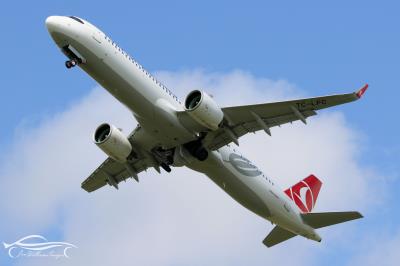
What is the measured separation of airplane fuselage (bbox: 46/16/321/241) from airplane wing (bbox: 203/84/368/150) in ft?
4.49

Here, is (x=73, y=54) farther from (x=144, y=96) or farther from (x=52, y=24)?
(x=144, y=96)

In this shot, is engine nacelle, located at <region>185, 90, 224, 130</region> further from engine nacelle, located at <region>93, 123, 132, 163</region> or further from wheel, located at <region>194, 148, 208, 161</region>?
engine nacelle, located at <region>93, 123, 132, 163</region>

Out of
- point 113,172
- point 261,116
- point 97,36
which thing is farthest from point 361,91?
point 113,172

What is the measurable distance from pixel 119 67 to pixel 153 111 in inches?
108

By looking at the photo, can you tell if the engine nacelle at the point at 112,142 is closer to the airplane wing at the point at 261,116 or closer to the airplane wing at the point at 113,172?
the airplane wing at the point at 113,172

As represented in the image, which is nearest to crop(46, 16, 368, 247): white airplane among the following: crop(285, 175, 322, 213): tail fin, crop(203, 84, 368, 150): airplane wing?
crop(203, 84, 368, 150): airplane wing

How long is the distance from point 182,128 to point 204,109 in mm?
2373

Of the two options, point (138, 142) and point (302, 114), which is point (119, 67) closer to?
point (138, 142)

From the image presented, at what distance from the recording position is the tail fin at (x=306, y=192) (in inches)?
1954

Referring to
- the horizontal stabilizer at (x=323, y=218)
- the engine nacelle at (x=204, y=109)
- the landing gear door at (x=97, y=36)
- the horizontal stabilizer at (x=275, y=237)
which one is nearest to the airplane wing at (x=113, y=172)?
the engine nacelle at (x=204, y=109)

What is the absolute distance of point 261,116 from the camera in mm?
40594

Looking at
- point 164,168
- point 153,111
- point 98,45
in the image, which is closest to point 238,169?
point 164,168

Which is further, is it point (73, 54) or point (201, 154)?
point (201, 154)

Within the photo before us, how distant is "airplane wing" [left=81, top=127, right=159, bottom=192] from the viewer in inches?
1842
